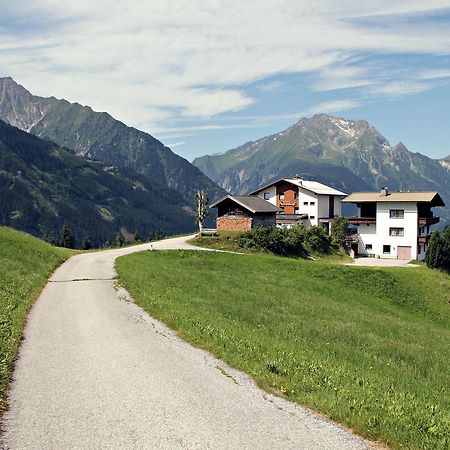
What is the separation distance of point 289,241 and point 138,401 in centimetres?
5808

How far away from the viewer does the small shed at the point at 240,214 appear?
76438mm

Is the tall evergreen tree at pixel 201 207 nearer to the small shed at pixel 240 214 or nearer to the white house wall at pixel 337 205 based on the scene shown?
the small shed at pixel 240 214

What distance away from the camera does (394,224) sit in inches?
3150

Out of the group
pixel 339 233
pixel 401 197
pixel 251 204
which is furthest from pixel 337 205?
pixel 251 204

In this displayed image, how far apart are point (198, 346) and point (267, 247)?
50093mm

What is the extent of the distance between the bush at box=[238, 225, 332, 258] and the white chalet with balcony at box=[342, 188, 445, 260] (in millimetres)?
10160

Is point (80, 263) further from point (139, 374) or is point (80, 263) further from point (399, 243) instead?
point (399, 243)

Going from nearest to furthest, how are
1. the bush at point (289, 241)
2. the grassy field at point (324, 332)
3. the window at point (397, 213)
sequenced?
the grassy field at point (324, 332) → the bush at point (289, 241) → the window at point (397, 213)

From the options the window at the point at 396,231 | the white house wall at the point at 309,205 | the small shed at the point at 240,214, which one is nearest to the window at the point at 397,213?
the window at the point at 396,231

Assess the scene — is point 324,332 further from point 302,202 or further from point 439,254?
point 302,202

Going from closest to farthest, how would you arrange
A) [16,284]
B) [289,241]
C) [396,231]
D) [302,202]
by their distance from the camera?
1. [16,284]
2. [289,241]
3. [396,231]
4. [302,202]

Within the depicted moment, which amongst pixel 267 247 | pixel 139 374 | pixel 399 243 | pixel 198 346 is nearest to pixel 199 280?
pixel 198 346

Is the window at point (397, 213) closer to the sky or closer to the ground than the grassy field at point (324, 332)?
closer to the sky

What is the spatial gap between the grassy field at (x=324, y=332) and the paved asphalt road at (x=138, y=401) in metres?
0.97
